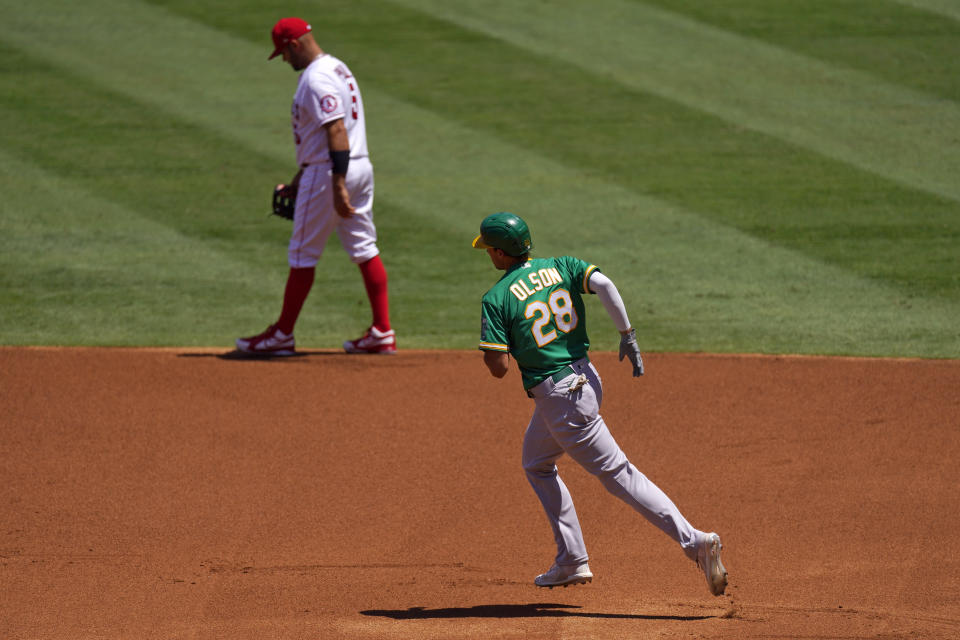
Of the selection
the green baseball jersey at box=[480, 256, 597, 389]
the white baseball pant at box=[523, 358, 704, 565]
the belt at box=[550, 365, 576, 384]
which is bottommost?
the white baseball pant at box=[523, 358, 704, 565]

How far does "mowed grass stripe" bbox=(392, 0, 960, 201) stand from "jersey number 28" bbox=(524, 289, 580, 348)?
723cm

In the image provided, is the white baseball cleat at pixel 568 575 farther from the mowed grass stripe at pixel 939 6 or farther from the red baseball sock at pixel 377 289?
the mowed grass stripe at pixel 939 6

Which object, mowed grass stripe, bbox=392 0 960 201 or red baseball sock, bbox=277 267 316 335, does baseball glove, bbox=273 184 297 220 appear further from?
mowed grass stripe, bbox=392 0 960 201

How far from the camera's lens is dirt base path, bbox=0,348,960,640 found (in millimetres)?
4629

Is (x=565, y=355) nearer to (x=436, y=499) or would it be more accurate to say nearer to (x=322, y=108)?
(x=436, y=499)

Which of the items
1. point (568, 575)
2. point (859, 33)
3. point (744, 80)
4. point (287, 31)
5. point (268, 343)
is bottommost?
point (268, 343)

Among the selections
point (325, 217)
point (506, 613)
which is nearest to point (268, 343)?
point (325, 217)


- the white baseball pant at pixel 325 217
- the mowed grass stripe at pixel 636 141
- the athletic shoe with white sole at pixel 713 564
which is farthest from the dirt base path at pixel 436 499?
the mowed grass stripe at pixel 636 141

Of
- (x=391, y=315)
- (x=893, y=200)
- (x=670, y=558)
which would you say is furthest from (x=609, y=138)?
(x=670, y=558)

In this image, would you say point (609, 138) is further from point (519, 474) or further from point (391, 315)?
point (519, 474)

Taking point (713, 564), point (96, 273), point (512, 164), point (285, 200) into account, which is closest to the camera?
point (713, 564)

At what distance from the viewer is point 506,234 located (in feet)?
15.3

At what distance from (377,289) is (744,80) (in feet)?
21.5

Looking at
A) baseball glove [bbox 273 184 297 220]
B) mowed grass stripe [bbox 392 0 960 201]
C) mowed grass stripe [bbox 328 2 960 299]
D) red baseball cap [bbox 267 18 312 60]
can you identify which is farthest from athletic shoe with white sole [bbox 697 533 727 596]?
mowed grass stripe [bbox 392 0 960 201]
